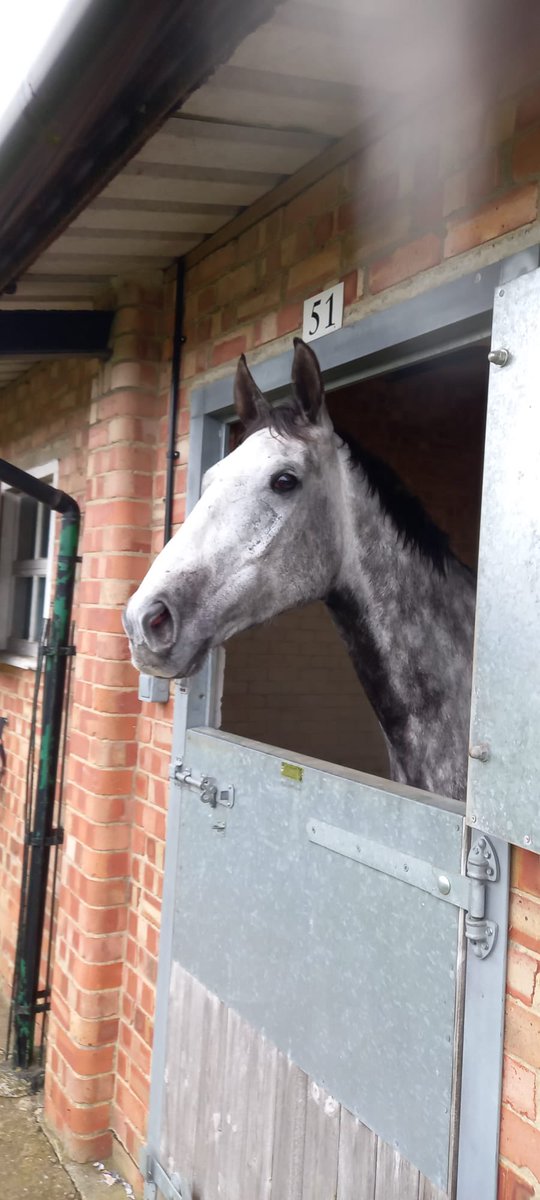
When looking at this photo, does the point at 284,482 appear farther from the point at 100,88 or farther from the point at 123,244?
the point at 123,244

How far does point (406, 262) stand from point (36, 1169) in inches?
131

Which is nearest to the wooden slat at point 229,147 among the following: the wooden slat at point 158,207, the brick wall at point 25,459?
the wooden slat at point 158,207

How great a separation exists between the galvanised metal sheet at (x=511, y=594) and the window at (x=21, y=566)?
12.2ft

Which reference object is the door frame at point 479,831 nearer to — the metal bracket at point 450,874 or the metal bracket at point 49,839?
the metal bracket at point 450,874

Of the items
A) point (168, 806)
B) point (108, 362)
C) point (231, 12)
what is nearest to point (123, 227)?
point (108, 362)

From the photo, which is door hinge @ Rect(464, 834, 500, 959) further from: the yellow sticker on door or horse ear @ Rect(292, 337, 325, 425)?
horse ear @ Rect(292, 337, 325, 425)

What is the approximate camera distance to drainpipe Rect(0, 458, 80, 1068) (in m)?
3.58

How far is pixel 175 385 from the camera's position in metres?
3.02

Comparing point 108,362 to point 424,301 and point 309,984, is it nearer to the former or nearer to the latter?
point 424,301

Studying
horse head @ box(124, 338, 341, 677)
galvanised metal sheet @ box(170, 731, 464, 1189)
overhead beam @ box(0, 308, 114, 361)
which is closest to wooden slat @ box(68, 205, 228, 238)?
overhead beam @ box(0, 308, 114, 361)

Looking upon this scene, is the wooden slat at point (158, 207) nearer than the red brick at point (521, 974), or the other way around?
the red brick at point (521, 974)

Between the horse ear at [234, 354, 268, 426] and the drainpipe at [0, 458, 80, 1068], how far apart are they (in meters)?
1.68

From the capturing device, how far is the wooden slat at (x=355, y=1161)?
183cm

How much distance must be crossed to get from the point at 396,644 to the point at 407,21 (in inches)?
56.4
